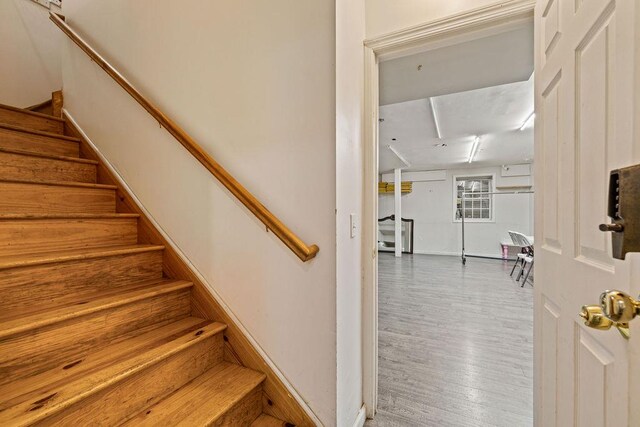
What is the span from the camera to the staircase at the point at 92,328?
91 centimetres

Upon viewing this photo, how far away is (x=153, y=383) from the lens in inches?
41.9

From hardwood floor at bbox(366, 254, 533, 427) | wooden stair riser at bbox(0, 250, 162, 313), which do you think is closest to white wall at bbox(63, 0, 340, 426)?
wooden stair riser at bbox(0, 250, 162, 313)

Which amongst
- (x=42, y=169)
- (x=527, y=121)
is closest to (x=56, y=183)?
(x=42, y=169)

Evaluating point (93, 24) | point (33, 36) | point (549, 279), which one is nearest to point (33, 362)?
point (549, 279)

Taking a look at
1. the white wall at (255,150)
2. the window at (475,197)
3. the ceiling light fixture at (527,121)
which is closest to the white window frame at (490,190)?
the window at (475,197)

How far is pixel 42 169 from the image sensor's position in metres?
1.62

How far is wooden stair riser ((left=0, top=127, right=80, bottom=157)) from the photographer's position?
166 cm

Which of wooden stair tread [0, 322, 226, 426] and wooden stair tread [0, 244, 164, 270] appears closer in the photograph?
wooden stair tread [0, 322, 226, 426]

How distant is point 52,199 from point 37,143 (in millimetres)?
616

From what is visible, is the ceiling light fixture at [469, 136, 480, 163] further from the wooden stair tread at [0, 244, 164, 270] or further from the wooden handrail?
the wooden stair tread at [0, 244, 164, 270]

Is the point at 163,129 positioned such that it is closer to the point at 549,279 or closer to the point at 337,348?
the point at 337,348

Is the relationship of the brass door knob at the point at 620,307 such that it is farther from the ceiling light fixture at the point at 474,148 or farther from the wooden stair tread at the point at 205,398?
the ceiling light fixture at the point at 474,148

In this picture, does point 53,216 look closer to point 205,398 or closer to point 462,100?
point 205,398

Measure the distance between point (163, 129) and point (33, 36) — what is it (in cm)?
258
